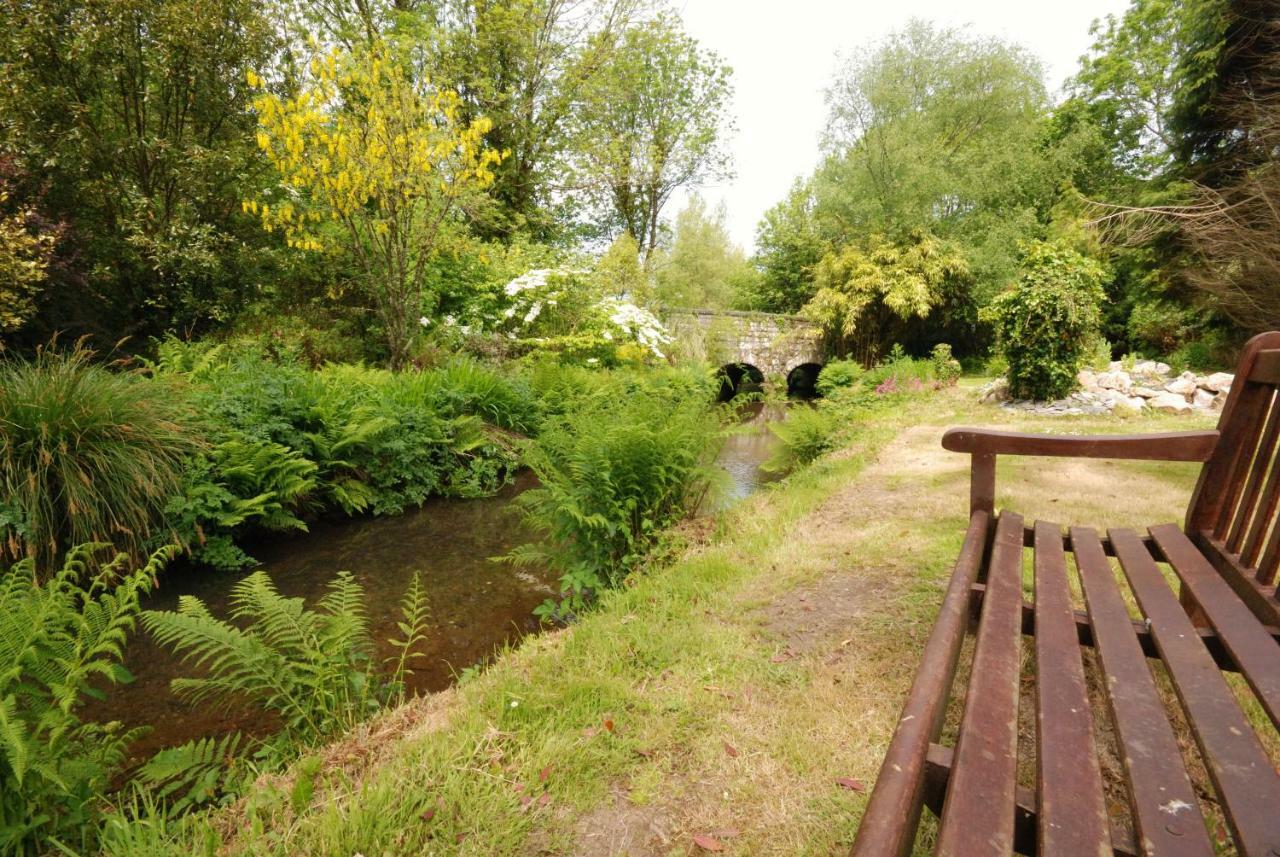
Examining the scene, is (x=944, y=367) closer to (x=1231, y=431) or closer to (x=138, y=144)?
(x=1231, y=431)

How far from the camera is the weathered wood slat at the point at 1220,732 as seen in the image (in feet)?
2.72

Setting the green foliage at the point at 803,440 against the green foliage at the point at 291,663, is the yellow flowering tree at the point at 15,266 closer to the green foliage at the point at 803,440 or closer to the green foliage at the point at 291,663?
the green foliage at the point at 291,663

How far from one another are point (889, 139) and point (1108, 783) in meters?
18.8

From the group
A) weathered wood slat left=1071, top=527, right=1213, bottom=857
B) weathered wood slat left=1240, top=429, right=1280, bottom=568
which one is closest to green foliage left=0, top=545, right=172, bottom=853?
weathered wood slat left=1071, top=527, right=1213, bottom=857

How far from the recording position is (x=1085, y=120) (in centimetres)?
1880

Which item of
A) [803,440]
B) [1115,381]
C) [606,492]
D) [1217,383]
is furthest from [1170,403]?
[606,492]

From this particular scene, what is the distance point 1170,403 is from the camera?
748cm

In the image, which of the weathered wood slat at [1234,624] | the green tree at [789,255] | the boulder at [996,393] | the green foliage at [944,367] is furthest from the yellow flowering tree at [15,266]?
the green tree at [789,255]

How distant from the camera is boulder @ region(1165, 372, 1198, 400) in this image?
7.90 m

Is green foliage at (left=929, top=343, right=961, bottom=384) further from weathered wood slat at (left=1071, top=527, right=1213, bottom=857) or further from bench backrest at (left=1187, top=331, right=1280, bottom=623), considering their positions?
weathered wood slat at (left=1071, top=527, right=1213, bottom=857)

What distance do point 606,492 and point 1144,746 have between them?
3058 mm

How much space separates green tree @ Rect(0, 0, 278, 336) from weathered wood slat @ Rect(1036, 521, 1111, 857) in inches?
388

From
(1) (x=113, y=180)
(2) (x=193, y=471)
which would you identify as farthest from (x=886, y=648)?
(1) (x=113, y=180)

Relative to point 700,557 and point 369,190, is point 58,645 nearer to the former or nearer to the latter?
point 700,557
